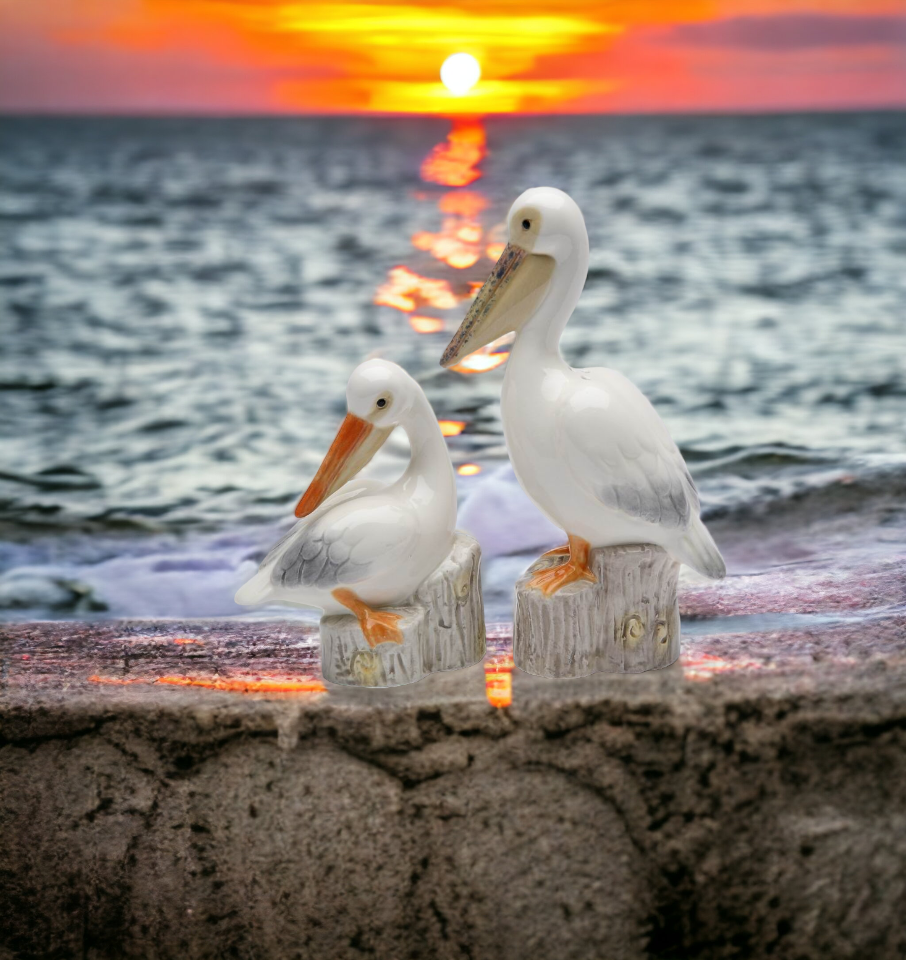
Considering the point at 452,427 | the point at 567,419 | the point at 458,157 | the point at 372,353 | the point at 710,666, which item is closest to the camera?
the point at 567,419

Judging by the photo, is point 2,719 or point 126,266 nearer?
point 2,719

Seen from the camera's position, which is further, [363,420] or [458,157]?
[458,157]

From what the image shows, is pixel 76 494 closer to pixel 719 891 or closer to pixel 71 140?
pixel 719 891

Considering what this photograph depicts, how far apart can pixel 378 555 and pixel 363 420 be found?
0.20m

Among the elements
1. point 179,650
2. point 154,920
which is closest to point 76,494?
point 179,650

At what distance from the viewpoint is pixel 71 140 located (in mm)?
22375

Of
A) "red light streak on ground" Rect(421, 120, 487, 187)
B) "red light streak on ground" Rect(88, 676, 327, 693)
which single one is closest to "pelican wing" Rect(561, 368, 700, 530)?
"red light streak on ground" Rect(88, 676, 327, 693)

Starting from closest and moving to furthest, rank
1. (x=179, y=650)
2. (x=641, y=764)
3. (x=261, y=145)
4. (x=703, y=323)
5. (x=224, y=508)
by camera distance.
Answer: (x=641, y=764) < (x=179, y=650) < (x=224, y=508) < (x=703, y=323) < (x=261, y=145)

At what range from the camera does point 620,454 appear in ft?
5.55

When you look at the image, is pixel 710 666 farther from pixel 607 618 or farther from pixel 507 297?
pixel 507 297

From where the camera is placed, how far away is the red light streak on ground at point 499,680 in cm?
174

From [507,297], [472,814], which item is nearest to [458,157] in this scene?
[507,297]

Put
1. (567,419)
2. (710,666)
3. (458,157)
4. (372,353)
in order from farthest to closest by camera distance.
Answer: (458,157) < (372,353) < (710,666) < (567,419)

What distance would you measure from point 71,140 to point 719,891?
23.1 m
